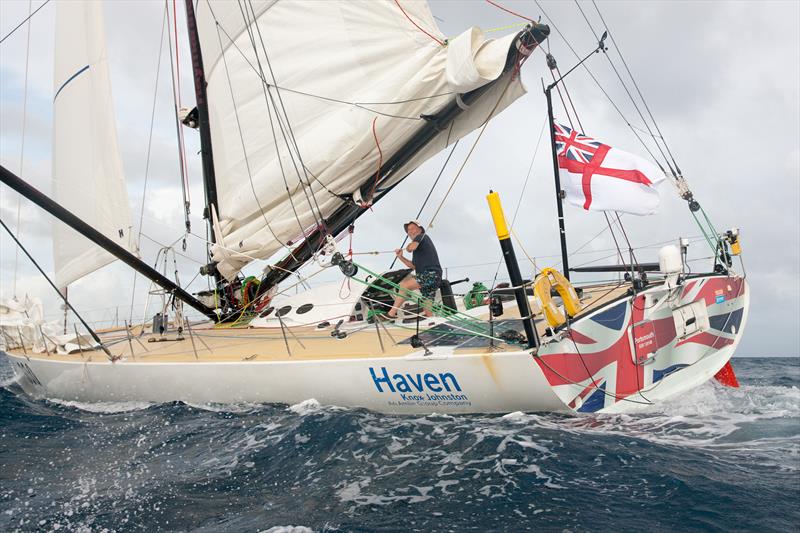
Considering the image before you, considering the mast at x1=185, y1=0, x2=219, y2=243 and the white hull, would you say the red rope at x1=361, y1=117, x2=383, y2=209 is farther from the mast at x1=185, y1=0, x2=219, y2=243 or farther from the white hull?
the mast at x1=185, y1=0, x2=219, y2=243

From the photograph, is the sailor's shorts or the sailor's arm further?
the sailor's arm

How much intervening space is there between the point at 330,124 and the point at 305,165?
25.1 inches

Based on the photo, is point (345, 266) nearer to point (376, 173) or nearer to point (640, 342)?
point (376, 173)

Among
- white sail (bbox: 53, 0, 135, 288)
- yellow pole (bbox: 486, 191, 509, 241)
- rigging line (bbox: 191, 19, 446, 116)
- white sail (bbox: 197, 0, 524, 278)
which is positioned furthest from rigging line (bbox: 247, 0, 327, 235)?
yellow pole (bbox: 486, 191, 509, 241)

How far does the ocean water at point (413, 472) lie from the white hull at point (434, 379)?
164 mm

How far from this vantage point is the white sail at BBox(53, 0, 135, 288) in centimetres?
859

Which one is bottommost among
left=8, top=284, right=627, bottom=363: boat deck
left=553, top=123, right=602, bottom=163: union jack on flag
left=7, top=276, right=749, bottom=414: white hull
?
left=7, top=276, right=749, bottom=414: white hull

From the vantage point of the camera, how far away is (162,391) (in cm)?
677

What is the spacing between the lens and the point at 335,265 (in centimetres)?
618

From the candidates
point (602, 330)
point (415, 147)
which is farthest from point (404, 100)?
point (602, 330)

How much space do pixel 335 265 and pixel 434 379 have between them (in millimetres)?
1880

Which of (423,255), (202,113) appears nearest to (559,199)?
(423,255)

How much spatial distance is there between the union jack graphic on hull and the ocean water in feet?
0.97

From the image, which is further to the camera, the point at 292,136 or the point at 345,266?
the point at 292,136
